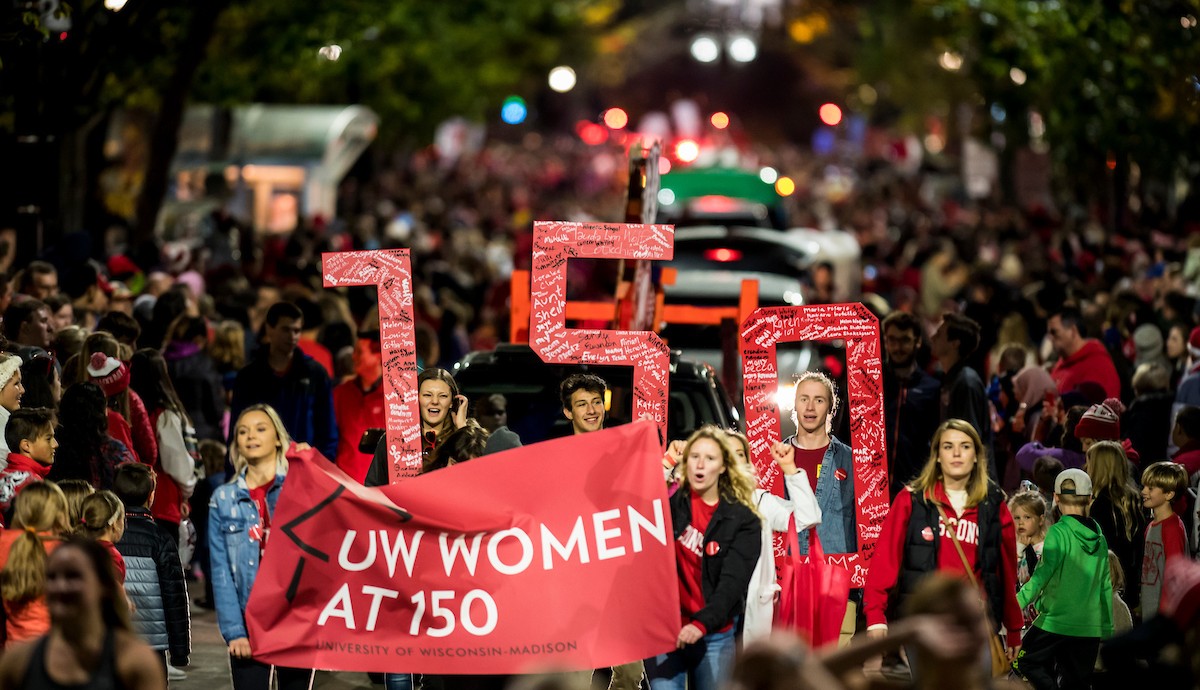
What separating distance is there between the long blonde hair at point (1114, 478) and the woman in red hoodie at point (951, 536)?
1.75 meters

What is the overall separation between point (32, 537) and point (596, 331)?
10.8 ft

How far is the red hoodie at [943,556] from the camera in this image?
789cm

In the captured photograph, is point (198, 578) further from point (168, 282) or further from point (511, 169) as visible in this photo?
point (511, 169)

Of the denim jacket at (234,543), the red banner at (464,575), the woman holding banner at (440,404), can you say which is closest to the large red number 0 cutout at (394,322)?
the woman holding banner at (440,404)

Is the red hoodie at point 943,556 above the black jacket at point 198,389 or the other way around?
the other way around

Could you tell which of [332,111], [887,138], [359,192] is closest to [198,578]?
[332,111]

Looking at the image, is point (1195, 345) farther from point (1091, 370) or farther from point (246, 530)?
point (246, 530)

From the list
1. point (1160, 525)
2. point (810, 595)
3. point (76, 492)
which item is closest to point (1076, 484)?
point (1160, 525)

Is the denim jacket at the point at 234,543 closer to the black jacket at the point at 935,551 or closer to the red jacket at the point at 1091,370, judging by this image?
the black jacket at the point at 935,551

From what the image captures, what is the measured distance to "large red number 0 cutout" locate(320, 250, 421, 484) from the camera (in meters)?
9.21

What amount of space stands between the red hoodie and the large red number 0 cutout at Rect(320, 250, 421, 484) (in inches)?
94.8

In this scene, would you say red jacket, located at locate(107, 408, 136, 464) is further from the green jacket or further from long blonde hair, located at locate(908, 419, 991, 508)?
the green jacket

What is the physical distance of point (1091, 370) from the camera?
1230 centimetres

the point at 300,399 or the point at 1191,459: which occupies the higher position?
the point at 300,399
